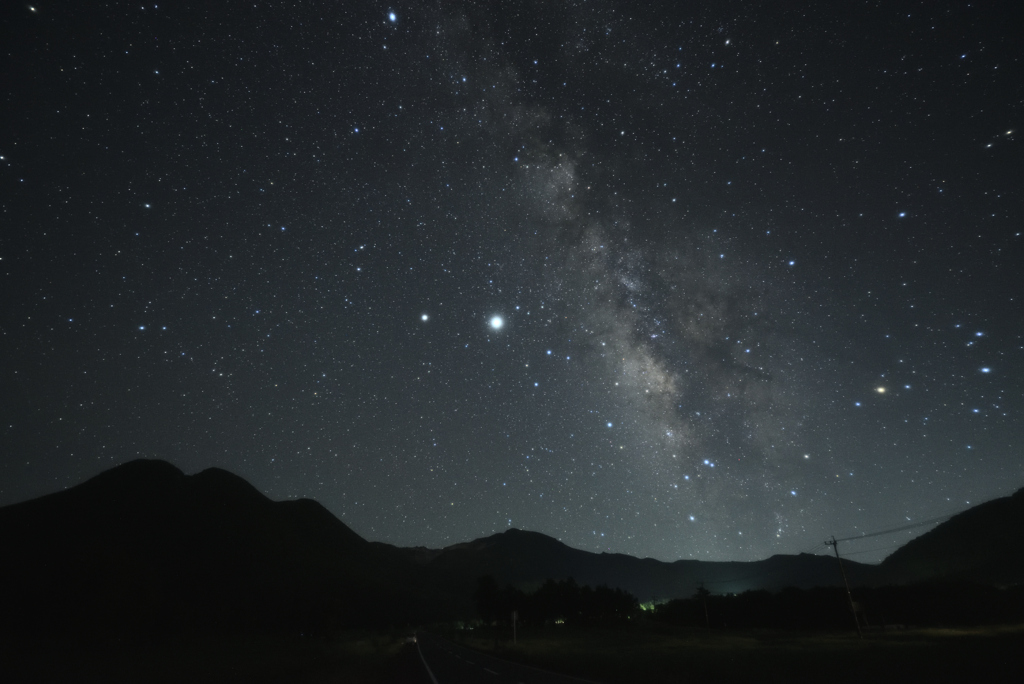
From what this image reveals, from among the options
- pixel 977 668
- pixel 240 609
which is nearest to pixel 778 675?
pixel 977 668

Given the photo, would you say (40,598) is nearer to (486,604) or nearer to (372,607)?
(486,604)

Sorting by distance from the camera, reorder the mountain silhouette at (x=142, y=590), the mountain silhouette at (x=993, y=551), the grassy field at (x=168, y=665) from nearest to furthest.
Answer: the grassy field at (x=168, y=665)
the mountain silhouette at (x=142, y=590)
the mountain silhouette at (x=993, y=551)

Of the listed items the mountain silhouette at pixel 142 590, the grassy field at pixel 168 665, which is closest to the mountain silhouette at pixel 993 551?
the mountain silhouette at pixel 142 590

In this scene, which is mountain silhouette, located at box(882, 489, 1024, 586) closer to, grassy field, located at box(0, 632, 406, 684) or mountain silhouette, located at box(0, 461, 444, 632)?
mountain silhouette, located at box(0, 461, 444, 632)

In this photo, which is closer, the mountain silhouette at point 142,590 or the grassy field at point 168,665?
the grassy field at point 168,665

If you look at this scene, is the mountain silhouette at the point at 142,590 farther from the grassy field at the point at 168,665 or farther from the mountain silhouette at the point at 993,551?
the mountain silhouette at the point at 993,551

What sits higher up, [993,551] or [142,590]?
[993,551]

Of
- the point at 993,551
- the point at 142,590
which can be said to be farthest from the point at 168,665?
the point at 993,551

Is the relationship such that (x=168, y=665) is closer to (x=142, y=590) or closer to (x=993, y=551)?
(x=142, y=590)

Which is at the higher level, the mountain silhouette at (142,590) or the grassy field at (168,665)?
the mountain silhouette at (142,590)

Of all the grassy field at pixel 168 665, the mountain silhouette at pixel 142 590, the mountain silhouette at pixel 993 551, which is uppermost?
the mountain silhouette at pixel 993 551

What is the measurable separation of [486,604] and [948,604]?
77.6 m

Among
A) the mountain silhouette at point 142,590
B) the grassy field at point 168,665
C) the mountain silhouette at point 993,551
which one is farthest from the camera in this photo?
the mountain silhouette at point 993,551

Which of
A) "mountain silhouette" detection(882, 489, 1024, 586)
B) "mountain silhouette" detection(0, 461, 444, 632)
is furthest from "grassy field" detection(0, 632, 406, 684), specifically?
"mountain silhouette" detection(882, 489, 1024, 586)
